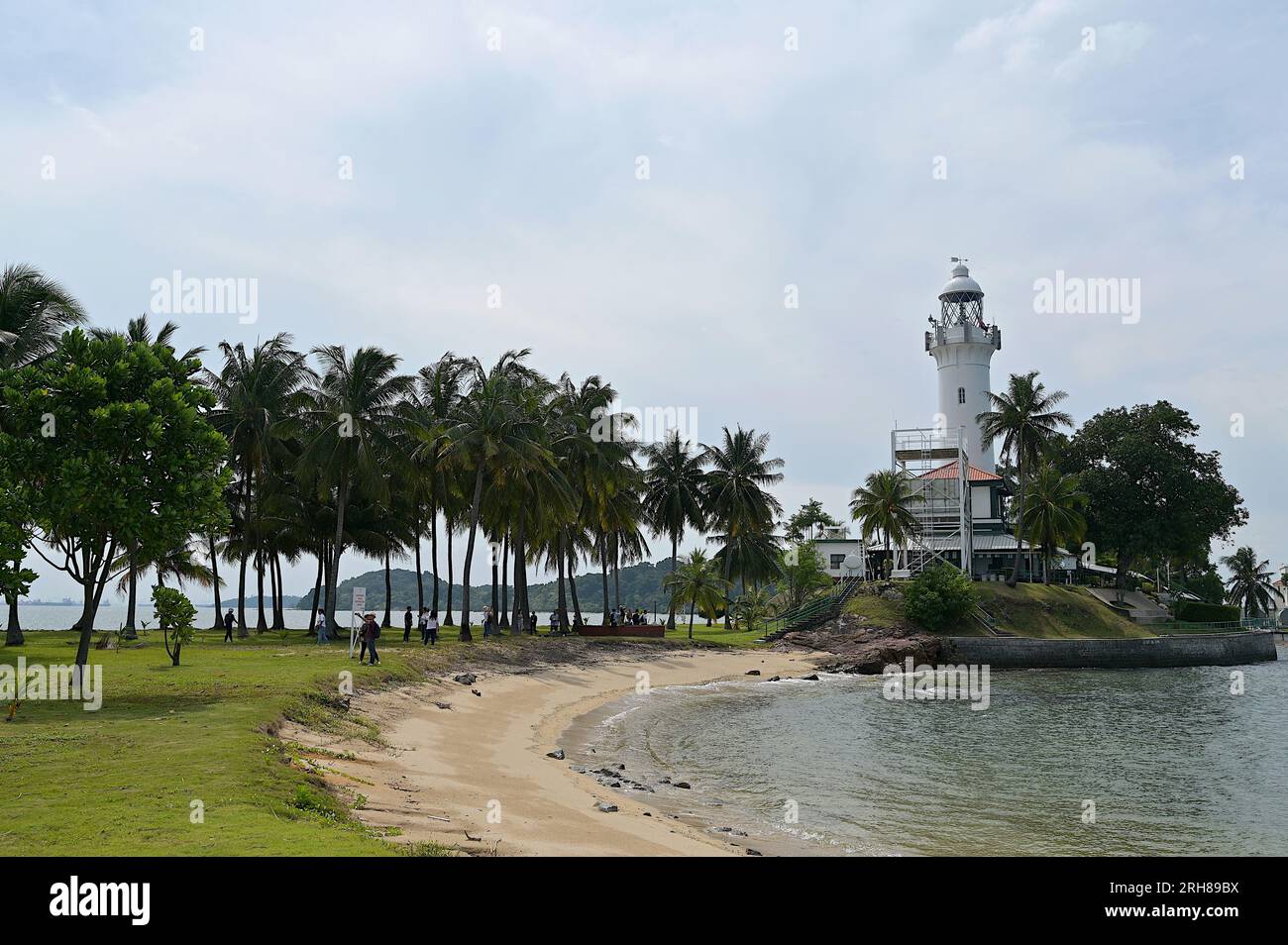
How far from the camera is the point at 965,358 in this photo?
78188 millimetres

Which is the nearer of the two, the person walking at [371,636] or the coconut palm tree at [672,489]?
the person walking at [371,636]

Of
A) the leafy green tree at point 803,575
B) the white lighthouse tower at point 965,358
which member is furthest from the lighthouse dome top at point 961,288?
the leafy green tree at point 803,575

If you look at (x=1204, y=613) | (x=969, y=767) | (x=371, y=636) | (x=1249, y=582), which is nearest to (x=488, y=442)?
(x=371, y=636)

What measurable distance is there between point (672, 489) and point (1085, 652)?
2924 centimetres

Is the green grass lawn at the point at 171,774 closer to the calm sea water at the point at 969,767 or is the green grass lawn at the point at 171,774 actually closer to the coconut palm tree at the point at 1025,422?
the calm sea water at the point at 969,767

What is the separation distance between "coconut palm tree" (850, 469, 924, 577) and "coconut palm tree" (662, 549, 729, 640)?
11.3 m

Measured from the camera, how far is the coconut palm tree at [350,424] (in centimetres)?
4069

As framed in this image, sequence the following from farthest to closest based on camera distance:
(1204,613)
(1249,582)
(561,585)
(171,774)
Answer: (1249,582)
(1204,613)
(561,585)
(171,774)

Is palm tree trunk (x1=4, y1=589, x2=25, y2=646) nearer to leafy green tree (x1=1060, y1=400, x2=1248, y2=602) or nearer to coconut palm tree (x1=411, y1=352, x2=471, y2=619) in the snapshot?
coconut palm tree (x1=411, y1=352, x2=471, y2=619)

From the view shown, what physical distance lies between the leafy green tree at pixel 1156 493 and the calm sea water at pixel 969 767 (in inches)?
1203

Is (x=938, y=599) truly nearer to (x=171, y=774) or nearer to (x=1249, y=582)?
(x=171, y=774)

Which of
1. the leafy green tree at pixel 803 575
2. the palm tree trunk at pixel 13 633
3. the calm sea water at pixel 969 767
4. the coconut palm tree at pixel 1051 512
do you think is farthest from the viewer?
the leafy green tree at pixel 803 575
